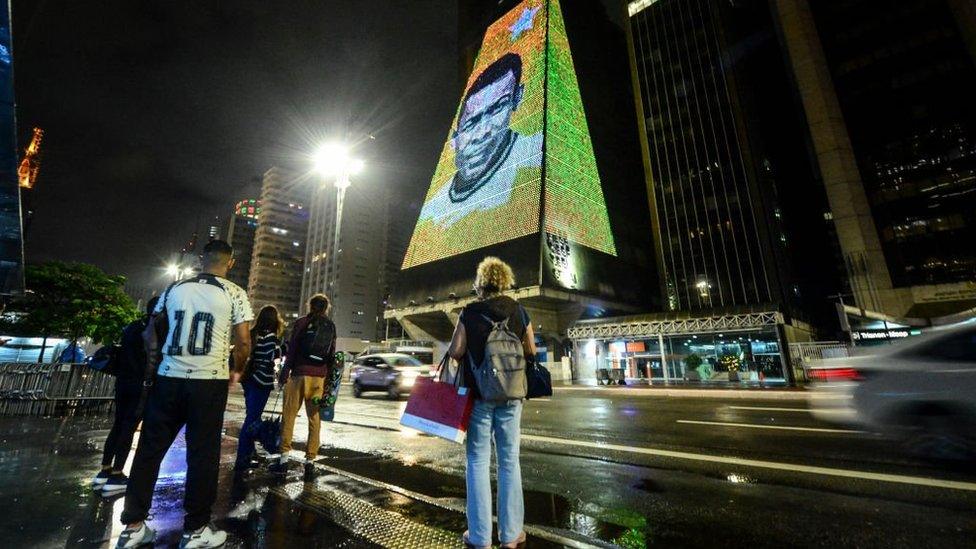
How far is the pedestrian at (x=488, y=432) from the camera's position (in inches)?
88.5

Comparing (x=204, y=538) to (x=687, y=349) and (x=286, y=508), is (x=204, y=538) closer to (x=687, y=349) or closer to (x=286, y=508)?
(x=286, y=508)

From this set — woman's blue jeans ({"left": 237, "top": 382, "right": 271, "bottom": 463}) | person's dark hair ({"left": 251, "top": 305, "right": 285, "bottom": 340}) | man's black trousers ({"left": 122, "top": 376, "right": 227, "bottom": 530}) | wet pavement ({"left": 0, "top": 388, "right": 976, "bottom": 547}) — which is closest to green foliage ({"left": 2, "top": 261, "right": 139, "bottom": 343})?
wet pavement ({"left": 0, "top": 388, "right": 976, "bottom": 547})

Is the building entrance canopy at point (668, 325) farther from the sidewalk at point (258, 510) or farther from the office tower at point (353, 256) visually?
the office tower at point (353, 256)

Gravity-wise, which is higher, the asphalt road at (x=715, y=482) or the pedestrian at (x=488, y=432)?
the pedestrian at (x=488, y=432)

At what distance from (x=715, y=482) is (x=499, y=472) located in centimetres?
261

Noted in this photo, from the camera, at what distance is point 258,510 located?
9.70 ft

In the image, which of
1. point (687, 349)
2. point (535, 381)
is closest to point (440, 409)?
point (535, 381)

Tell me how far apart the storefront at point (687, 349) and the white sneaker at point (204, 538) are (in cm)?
2299

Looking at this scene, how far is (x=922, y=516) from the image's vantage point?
2.79 meters

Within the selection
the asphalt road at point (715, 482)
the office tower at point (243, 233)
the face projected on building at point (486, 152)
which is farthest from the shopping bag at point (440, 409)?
the office tower at point (243, 233)

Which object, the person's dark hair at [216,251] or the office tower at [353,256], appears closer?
the person's dark hair at [216,251]

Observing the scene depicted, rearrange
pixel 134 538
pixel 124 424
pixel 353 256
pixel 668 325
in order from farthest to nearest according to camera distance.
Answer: pixel 353 256
pixel 668 325
pixel 124 424
pixel 134 538

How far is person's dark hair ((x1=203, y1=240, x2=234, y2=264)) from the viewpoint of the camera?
113 inches

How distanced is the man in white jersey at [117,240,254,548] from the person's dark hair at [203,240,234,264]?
1 centimetres
